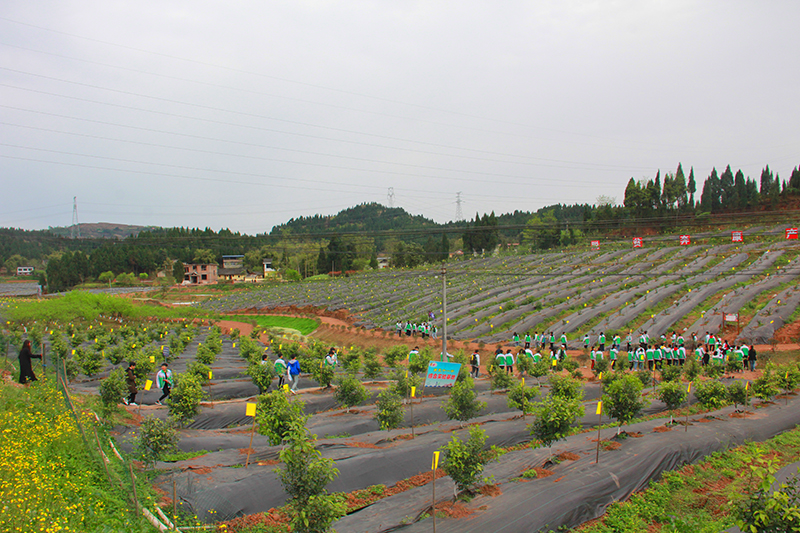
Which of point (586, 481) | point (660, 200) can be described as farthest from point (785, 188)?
point (586, 481)

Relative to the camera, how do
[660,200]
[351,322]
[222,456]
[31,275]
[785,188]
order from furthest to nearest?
[31,275]
[660,200]
[785,188]
[351,322]
[222,456]

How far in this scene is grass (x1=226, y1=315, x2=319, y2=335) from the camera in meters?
49.0

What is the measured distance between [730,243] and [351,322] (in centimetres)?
5033

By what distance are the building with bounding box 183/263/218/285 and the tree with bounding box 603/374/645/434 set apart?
346ft

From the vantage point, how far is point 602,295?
42.6m

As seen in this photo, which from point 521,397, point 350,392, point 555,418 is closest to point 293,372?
point 350,392

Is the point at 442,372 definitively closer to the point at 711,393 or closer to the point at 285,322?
the point at 711,393

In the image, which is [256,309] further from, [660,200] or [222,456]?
[660,200]

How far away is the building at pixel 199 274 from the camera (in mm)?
106438

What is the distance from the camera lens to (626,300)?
4012 cm

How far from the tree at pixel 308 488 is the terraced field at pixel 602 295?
15.8 metres

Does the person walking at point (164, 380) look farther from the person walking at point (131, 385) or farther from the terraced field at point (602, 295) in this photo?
the terraced field at point (602, 295)

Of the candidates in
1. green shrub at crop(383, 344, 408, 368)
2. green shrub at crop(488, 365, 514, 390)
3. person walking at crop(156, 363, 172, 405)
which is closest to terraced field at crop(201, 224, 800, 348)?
green shrub at crop(488, 365, 514, 390)

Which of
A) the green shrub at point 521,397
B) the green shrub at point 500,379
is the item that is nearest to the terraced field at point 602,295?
the green shrub at point 500,379
